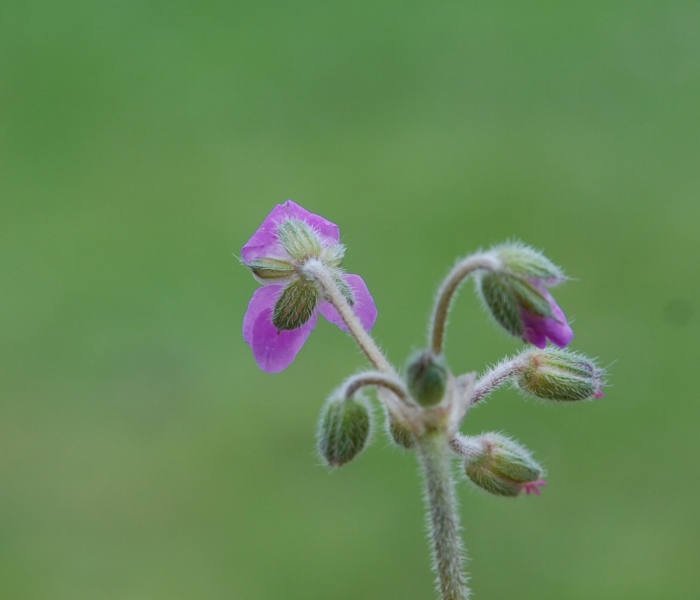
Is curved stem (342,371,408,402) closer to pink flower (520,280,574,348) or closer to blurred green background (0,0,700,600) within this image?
pink flower (520,280,574,348)

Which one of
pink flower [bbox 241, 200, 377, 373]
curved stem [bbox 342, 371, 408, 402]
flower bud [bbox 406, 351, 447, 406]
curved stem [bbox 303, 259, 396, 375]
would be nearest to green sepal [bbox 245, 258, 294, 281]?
pink flower [bbox 241, 200, 377, 373]

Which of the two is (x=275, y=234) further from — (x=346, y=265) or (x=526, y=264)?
(x=346, y=265)

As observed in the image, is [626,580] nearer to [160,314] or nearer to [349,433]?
[160,314]

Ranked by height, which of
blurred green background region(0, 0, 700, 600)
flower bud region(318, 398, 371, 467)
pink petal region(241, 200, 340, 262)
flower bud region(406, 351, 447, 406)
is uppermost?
blurred green background region(0, 0, 700, 600)

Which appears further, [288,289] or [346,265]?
[346,265]

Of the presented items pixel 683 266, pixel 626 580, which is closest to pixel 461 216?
pixel 683 266

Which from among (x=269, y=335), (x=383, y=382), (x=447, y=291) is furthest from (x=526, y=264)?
(x=269, y=335)
